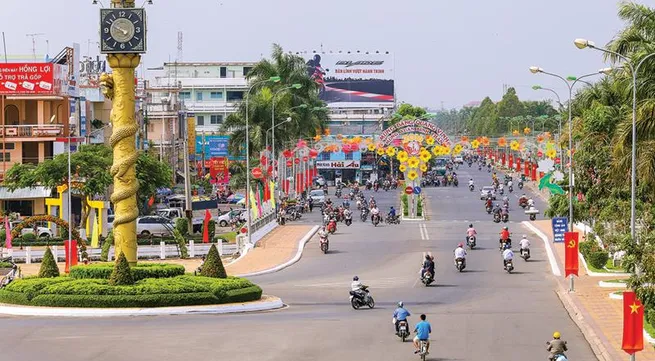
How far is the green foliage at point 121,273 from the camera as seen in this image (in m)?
38.8

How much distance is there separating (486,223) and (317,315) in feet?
142

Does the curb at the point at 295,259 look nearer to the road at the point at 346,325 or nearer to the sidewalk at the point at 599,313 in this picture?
the road at the point at 346,325

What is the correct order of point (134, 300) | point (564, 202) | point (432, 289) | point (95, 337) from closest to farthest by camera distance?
point (95, 337)
point (134, 300)
point (432, 289)
point (564, 202)

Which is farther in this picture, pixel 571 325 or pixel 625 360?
pixel 571 325

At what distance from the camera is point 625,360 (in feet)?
94.5

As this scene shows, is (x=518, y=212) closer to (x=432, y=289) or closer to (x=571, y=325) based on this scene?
(x=432, y=289)

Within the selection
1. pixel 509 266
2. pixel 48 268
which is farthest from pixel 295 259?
pixel 48 268

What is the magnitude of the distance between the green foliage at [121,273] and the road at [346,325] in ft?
7.98

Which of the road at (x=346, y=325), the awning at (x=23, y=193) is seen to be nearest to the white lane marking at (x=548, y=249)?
the road at (x=346, y=325)

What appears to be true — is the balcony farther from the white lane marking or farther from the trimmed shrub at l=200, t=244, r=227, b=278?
the trimmed shrub at l=200, t=244, r=227, b=278

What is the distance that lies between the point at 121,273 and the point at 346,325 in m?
7.41

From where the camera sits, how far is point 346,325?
35.3 meters

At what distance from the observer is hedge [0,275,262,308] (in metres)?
38.1

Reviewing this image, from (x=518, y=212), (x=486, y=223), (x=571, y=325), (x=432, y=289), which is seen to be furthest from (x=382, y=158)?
(x=571, y=325)
